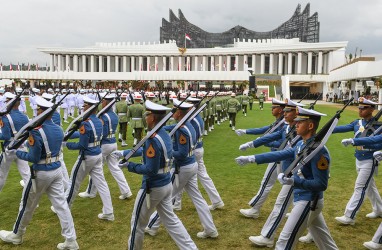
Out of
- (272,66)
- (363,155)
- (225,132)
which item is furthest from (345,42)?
(363,155)

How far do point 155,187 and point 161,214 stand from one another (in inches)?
15.7

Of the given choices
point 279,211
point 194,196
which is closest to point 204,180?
point 194,196

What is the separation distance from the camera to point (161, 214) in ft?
16.8

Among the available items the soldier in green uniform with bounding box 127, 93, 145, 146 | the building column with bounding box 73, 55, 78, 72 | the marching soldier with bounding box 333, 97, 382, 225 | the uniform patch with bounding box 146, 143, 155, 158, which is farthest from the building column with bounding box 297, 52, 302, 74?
the uniform patch with bounding box 146, 143, 155, 158

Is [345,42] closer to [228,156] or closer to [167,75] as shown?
[167,75]

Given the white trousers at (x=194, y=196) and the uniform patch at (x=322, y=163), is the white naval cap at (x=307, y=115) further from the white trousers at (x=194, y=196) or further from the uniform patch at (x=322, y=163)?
the white trousers at (x=194, y=196)

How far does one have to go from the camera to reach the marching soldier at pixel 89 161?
22.3 ft

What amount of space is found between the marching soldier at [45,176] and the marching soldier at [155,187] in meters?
1.26

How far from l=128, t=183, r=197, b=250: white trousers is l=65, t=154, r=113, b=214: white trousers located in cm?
212

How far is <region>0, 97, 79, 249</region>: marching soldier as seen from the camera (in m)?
5.47

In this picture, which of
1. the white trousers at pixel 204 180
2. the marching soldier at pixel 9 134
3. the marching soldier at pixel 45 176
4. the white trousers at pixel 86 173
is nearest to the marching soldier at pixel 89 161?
the white trousers at pixel 86 173

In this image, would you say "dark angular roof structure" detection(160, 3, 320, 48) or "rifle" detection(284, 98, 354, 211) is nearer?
"rifle" detection(284, 98, 354, 211)

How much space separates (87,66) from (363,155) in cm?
10082

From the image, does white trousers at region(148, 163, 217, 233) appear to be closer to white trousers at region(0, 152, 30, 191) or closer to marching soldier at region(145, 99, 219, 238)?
marching soldier at region(145, 99, 219, 238)
